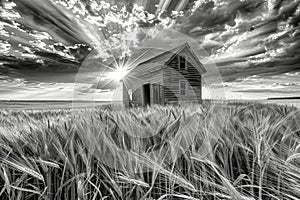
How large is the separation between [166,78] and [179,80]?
1.05m

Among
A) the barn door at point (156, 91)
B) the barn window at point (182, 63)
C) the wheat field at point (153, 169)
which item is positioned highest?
the barn window at point (182, 63)

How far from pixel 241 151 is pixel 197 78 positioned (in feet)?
35.7

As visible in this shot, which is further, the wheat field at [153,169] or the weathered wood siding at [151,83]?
the weathered wood siding at [151,83]

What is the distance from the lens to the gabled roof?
30.6ft

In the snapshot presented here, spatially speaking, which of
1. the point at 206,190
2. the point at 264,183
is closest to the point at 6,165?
the point at 206,190

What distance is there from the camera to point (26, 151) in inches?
27.5

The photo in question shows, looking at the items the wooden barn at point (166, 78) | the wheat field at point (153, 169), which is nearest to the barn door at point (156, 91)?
the wooden barn at point (166, 78)

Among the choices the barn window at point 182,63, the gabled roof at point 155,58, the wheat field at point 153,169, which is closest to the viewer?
the wheat field at point 153,169

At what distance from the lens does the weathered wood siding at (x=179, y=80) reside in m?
9.38

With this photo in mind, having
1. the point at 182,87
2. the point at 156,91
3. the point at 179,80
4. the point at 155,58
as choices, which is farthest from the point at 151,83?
the point at 182,87

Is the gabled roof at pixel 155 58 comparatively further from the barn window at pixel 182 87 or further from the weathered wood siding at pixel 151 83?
the barn window at pixel 182 87

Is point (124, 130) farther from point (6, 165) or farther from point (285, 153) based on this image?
point (285, 153)

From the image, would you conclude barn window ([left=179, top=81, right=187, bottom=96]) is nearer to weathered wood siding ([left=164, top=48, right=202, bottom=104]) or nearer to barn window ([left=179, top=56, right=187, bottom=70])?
weathered wood siding ([left=164, top=48, right=202, bottom=104])

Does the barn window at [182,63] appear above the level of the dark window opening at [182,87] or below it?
above
